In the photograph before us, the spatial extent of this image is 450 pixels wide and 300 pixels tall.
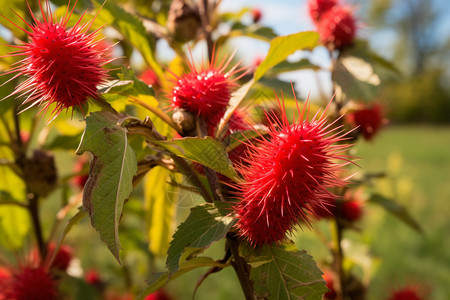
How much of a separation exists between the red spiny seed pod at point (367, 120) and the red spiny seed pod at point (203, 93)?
2.15 ft

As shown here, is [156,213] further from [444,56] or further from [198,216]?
[444,56]

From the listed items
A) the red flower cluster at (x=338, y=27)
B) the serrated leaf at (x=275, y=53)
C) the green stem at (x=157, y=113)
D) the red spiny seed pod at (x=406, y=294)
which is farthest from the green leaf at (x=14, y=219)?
the red spiny seed pod at (x=406, y=294)

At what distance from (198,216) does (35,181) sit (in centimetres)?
66

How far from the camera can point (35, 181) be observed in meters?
1.08

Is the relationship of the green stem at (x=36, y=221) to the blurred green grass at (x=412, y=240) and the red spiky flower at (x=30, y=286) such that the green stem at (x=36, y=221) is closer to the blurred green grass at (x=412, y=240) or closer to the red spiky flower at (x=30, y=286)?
the red spiky flower at (x=30, y=286)

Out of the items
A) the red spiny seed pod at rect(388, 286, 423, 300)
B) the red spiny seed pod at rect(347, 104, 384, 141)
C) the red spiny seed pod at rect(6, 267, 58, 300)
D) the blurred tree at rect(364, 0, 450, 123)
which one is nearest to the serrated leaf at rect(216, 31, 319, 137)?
the red spiny seed pod at rect(347, 104, 384, 141)

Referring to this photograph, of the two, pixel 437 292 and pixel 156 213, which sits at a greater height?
pixel 156 213

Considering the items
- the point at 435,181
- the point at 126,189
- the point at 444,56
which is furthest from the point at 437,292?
the point at 444,56

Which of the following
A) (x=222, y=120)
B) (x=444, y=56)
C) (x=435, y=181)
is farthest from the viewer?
(x=444, y=56)

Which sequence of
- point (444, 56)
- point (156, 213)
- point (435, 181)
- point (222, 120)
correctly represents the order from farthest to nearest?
point (444, 56), point (435, 181), point (156, 213), point (222, 120)

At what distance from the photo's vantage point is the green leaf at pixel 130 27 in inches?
31.3

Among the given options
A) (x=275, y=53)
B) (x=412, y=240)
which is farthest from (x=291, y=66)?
(x=412, y=240)

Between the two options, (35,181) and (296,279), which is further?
(35,181)

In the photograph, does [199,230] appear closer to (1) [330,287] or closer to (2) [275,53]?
(2) [275,53]
